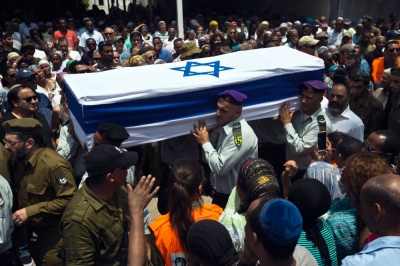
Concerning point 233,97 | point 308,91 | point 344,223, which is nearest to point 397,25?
point 308,91

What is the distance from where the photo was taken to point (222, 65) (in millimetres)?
3748

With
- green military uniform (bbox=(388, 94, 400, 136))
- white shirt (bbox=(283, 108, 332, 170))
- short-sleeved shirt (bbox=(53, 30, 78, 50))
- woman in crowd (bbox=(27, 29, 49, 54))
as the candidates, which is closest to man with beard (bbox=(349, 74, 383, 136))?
green military uniform (bbox=(388, 94, 400, 136))

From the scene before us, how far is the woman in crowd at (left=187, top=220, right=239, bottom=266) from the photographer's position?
185 centimetres

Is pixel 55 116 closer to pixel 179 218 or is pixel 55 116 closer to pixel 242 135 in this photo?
pixel 242 135

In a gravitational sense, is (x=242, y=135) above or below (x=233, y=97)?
below

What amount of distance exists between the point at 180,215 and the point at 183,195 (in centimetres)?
11

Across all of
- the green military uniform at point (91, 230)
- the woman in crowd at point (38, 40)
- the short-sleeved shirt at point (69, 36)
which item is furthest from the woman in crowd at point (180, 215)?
the short-sleeved shirt at point (69, 36)

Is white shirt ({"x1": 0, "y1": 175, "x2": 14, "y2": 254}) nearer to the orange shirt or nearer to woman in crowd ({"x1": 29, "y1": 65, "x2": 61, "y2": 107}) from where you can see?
the orange shirt

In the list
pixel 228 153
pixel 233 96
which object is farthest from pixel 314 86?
pixel 228 153

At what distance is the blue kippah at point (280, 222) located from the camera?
1.67 m

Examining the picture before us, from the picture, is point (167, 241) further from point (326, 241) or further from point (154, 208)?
point (154, 208)

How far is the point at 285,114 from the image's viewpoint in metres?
3.63

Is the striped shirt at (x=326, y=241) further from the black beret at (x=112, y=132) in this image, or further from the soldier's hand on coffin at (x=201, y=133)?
the black beret at (x=112, y=132)

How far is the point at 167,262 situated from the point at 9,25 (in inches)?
374
